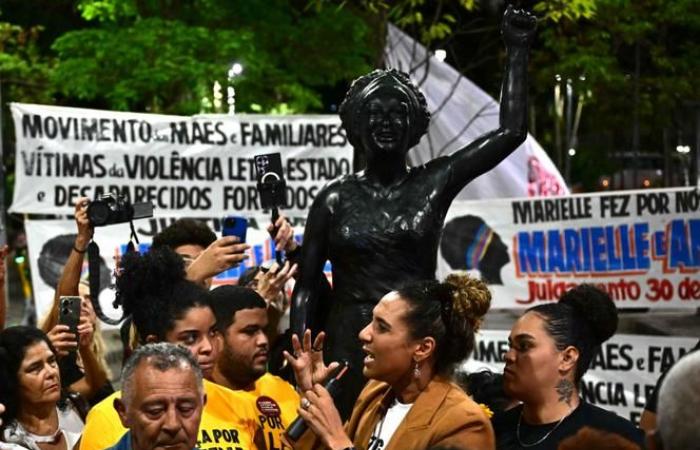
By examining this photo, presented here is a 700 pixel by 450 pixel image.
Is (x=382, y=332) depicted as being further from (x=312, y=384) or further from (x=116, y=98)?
(x=116, y=98)

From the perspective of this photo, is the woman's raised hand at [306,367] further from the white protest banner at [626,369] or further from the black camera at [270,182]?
the white protest banner at [626,369]

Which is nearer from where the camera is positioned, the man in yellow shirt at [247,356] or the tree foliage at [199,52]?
the man in yellow shirt at [247,356]

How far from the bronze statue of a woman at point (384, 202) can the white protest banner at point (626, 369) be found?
5196 millimetres

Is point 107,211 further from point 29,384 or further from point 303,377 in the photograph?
point 303,377

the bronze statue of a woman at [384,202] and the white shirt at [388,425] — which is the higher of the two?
the bronze statue of a woman at [384,202]

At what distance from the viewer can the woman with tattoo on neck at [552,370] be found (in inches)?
206

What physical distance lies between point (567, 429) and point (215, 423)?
1.29m

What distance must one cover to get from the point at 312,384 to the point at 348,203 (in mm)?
1024

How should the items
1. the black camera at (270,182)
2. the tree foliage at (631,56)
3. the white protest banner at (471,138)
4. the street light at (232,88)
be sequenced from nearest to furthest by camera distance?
1. the black camera at (270,182)
2. the white protest banner at (471,138)
3. the street light at (232,88)
4. the tree foliage at (631,56)

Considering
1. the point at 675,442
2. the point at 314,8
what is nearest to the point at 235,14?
the point at 314,8

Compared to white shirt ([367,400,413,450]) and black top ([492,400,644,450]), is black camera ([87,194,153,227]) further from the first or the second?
black top ([492,400,644,450])

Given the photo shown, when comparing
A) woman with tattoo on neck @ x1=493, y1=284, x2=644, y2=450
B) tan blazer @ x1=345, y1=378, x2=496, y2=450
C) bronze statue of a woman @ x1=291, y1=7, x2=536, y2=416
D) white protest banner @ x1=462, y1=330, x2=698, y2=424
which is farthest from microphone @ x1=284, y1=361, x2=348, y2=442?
white protest banner @ x1=462, y1=330, x2=698, y2=424

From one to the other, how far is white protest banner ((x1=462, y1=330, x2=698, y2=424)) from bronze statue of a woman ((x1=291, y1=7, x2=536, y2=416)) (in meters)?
5.20

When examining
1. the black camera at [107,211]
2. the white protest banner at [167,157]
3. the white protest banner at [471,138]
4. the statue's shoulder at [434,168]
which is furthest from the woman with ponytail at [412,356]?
the white protest banner at [471,138]
